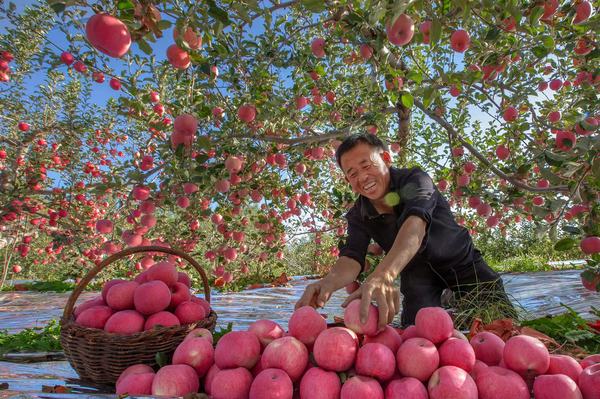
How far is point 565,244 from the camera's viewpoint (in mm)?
1607

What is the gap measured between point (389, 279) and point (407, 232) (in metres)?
0.48

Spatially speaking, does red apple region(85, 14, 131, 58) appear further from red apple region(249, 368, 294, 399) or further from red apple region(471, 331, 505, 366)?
red apple region(471, 331, 505, 366)

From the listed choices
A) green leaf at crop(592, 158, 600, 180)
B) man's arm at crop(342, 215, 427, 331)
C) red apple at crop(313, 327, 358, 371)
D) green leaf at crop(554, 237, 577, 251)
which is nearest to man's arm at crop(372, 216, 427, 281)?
man's arm at crop(342, 215, 427, 331)

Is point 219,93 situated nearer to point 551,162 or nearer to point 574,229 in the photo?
point 551,162

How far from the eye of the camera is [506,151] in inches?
144

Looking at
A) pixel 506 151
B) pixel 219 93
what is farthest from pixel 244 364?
pixel 506 151

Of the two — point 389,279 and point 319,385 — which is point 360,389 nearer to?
point 319,385

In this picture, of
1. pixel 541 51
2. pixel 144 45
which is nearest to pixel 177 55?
pixel 144 45

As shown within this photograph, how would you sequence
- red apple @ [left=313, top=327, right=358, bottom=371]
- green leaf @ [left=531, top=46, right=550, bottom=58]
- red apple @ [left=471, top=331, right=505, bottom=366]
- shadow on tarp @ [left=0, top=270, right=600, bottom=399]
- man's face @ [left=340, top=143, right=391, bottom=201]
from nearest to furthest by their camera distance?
1. red apple @ [left=313, top=327, right=358, bottom=371]
2. red apple @ [left=471, top=331, right=505, bottom=366]
3. shadow on tarp @ [left=0, top=270, right=600, bottom=399]
4. man's face @ [left=340, top=143, right=391, bottom=201]
5. green leaf @ [left=531, top=46, right=550, bottom=58]

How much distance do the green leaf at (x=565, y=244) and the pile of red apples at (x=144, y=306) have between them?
5.02 ft

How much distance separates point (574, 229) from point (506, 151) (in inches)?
85.9

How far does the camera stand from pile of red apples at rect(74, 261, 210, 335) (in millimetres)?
1401

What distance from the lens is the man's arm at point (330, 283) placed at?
5.00ft

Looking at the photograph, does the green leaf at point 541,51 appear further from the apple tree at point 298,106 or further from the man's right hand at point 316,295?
the man's right hand at point 316,295
